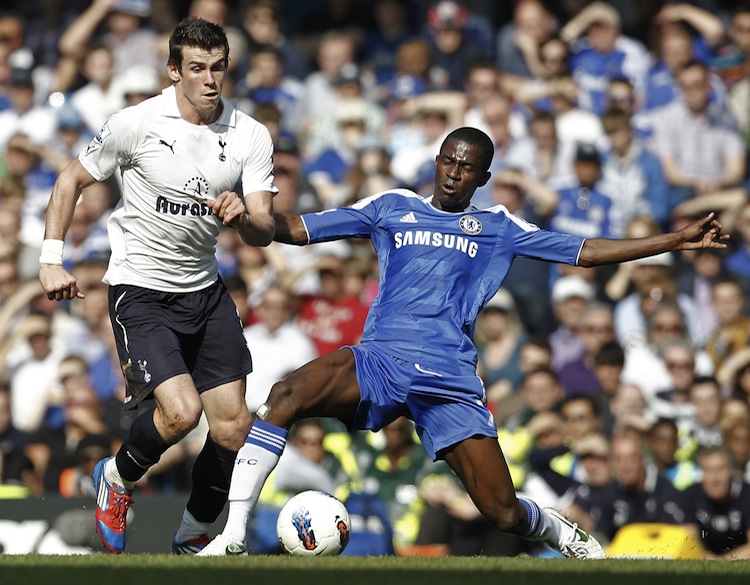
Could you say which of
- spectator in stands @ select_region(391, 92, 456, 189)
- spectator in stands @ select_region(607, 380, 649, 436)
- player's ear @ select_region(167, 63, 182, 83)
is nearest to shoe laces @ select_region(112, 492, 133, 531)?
player's ear @ select_region(167, 63, 182, 83)

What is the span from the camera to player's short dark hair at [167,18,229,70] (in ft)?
24.2

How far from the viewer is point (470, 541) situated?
33.5 feet

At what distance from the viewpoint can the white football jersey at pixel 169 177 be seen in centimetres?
754

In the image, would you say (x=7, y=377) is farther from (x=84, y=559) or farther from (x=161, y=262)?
(x=84, y=559)

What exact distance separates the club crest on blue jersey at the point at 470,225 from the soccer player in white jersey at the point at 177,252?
3.80 ft

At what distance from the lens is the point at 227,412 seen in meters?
7.86

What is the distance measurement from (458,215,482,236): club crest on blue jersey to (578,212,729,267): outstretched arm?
0.63 metres

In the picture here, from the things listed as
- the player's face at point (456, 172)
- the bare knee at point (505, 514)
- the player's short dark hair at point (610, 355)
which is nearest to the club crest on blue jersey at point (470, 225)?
the player's face at point (456, 172)

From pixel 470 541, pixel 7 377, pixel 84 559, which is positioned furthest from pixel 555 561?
pixel 7 377

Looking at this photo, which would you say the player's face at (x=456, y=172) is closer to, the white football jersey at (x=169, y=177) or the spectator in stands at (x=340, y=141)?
the white football jersey at (x=169, y=177)

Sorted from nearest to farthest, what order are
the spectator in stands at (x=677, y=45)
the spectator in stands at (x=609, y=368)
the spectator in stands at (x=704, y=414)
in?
1. the spectator in stands at (x=704, y=414)
2. the spectator in stands at (x=609, y=368)
3. the spectator in stands at (x=677, y=45)

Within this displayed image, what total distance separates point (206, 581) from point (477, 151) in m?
3.27

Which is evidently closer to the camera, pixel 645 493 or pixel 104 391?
pixel 645 493

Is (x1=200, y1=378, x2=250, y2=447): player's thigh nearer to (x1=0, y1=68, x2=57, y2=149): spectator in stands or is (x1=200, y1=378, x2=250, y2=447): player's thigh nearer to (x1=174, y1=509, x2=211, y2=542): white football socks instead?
(x1=174, y1=509, x2=211, y2=542): white football socks
